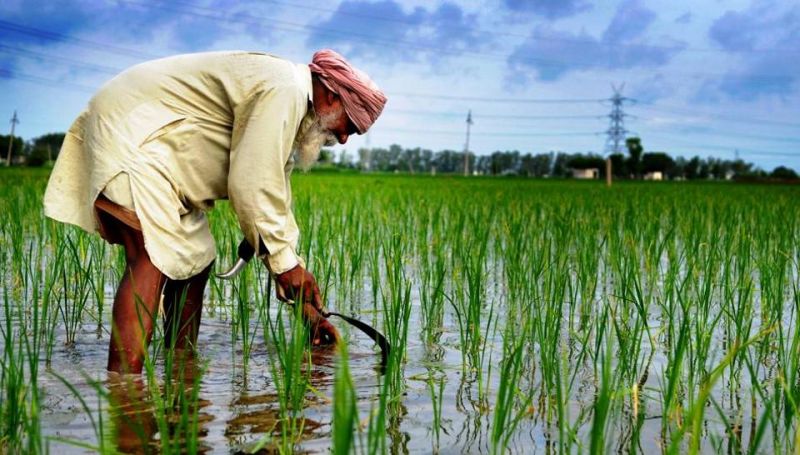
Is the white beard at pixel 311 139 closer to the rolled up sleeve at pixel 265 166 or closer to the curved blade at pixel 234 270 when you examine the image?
the rolled up sleeve at pixel 265 166

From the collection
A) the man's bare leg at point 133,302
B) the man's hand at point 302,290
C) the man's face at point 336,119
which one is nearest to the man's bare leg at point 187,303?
the man's bare leg at point 133,302

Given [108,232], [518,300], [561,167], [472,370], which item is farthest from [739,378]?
[561,167]

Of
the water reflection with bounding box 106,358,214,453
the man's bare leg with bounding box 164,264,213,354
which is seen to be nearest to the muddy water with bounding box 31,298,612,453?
the water reflection with bounding box 106,358,214,453

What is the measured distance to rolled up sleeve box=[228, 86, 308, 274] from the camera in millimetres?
2650

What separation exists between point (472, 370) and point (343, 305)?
4.24 ft

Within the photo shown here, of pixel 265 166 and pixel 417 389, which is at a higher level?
pixel 265 166

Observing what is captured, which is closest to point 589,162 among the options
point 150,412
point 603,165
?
point 603,165

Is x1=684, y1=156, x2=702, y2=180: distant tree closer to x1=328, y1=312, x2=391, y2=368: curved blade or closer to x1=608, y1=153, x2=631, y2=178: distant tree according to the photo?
x1=608, y1=153, x2=631, y2=178: distant tree

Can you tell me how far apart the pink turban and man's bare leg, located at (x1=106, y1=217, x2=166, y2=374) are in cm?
71

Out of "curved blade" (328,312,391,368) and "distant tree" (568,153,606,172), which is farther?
"distant tree" (568,153,606,172)

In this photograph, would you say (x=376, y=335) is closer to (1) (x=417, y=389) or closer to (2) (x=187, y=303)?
(1) (x=417, y=389)

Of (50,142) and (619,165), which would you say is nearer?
(50,142)

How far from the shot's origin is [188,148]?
2.82 meters

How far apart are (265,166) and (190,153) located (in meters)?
0.31
